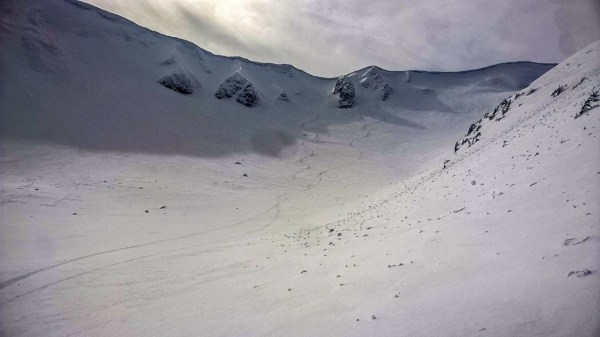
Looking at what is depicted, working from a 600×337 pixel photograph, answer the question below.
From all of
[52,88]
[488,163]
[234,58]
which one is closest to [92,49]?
[52,88]

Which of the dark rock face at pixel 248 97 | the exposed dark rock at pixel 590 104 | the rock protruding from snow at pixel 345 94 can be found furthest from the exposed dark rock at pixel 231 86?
the exposed dark rock at pixel 590 104

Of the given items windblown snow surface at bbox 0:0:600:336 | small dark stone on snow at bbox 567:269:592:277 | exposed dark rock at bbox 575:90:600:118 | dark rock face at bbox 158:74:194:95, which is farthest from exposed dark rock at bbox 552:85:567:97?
dark rock face at bbox 158:74:194:95

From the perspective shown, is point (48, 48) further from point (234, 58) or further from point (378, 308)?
point (378, 308)

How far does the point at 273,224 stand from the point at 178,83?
47.5 m

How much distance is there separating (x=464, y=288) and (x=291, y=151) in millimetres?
43492

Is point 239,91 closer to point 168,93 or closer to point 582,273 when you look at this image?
point 168,93

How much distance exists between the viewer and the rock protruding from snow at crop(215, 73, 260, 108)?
62.8 metres

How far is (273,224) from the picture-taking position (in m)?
18.1

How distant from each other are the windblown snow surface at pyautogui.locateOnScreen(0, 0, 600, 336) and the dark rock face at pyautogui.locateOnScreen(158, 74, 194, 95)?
10.2 metres

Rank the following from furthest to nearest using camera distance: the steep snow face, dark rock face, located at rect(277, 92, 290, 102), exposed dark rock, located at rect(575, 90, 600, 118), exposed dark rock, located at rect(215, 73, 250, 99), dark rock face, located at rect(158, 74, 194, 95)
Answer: dark rock face, located at rect(277, 92, 290, 102) → exposed dark rock, located at rect(215, 73, 250, 99) → dark rock face, located at rect(158, 74, 194, 95) → the steep snow face → exposed dark rock, located at rect(575, 90, 600, 118)

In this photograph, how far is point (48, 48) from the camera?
152 ft

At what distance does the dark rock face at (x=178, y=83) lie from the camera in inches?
2194

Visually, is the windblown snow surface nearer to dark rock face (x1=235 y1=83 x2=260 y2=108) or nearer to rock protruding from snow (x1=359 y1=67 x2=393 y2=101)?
dark rock face (x1=235 y1=83 x2=260 y2=108)

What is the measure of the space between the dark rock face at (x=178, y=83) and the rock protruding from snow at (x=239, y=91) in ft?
19.3
